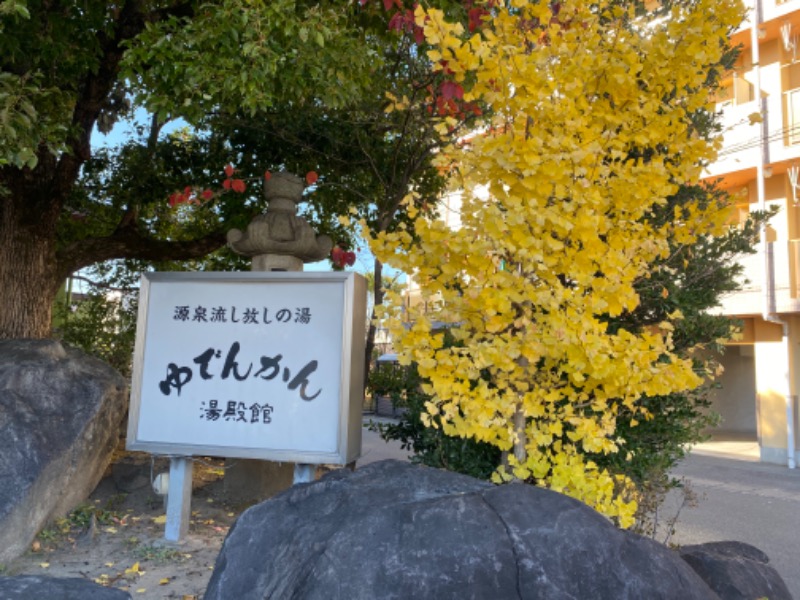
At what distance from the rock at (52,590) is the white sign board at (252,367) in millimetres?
1580

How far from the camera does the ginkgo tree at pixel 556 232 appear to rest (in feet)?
10.1

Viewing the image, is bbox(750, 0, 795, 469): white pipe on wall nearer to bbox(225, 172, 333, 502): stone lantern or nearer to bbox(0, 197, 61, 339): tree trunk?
bbox(225, 172, 333, 502): stone lantern

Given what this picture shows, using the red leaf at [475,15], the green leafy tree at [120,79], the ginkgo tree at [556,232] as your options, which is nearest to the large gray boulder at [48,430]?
the green leafy tree at [120,79]

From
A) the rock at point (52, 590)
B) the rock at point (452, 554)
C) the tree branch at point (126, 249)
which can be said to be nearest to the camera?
the rock at point (452, 554)

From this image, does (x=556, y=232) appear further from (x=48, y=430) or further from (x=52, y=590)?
(x=48, y=430)

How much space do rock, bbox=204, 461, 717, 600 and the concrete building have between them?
37.7 feet

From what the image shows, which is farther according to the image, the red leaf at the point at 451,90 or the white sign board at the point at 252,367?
the white sign board at the point at 252,367

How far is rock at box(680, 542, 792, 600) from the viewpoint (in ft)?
11.1

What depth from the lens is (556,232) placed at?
129 inches

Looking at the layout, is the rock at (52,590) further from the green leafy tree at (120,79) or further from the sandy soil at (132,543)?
the green leafy tree at (120,79)

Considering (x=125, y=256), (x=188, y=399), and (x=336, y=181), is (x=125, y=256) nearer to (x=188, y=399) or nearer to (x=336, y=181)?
(x=336, y=181)

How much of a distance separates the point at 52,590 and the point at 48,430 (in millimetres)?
2047

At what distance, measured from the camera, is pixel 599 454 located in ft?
13.6

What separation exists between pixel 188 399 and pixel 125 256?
379 centimetres
